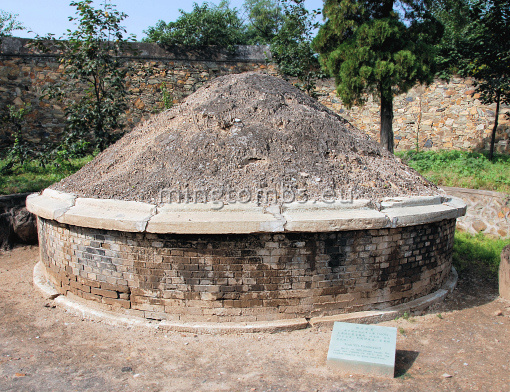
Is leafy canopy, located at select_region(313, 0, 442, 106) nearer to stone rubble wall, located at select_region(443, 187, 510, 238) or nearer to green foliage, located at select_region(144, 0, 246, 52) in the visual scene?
stone rubble wall, located at select_region(443, 187, 510, 238)

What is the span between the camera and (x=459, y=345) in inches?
139

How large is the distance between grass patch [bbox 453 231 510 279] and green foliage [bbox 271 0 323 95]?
229 inches

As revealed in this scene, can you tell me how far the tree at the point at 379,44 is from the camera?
308 inches

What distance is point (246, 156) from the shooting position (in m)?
4.22

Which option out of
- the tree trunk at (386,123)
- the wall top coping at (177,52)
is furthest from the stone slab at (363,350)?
the wall top coping at (177,52)

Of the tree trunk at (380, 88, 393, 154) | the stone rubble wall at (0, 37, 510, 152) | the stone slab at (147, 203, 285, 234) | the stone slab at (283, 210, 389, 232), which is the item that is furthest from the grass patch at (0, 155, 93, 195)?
the tree trunk at (380, 88, 393, 154)

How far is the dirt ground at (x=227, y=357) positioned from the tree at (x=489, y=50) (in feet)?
22.4

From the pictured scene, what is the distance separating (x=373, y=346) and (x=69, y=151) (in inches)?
247

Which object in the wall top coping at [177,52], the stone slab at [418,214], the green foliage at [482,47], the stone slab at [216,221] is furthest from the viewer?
the wall top coping at [177,52]

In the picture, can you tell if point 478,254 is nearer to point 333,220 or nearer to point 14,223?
point 333,220

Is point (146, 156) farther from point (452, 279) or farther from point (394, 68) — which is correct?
point (394, 68)

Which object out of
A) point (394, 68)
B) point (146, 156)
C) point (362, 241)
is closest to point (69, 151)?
point (146, 156)

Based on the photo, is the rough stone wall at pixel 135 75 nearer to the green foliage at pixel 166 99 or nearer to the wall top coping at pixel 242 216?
the green foliage at pixel 166 99

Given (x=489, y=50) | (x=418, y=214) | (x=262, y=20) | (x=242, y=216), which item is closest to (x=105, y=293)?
(x=242, y=216)
